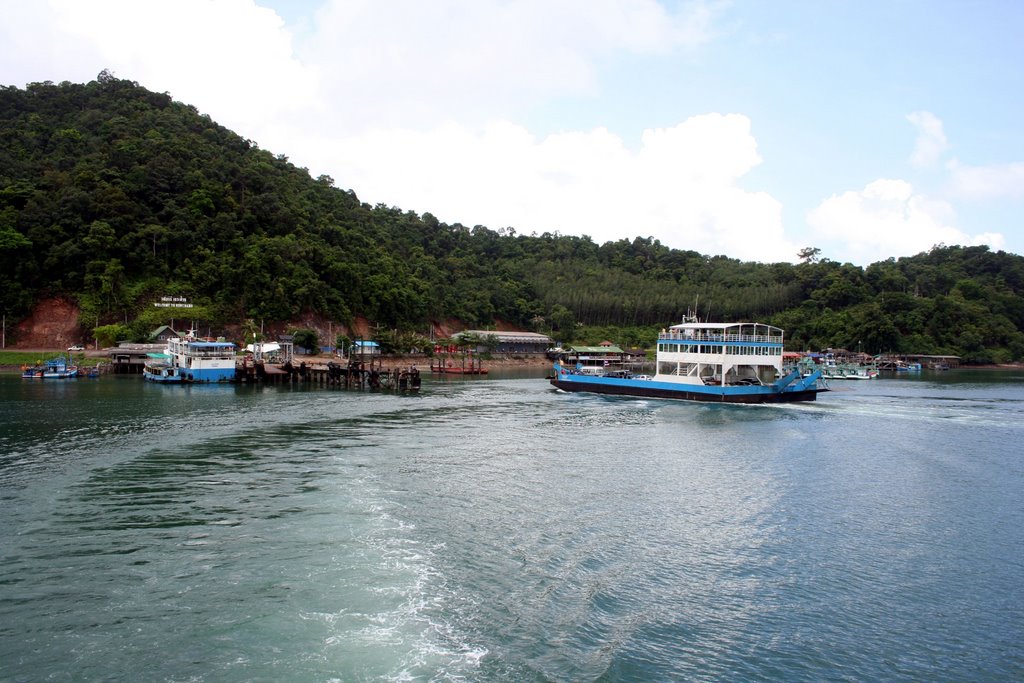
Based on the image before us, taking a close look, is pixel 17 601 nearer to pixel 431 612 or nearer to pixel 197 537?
pixel 197 537

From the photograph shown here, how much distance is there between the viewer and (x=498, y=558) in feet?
48.0

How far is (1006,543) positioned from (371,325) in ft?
272

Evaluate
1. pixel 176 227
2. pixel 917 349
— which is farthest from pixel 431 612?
pixel 917 349

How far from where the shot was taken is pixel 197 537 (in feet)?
50.5

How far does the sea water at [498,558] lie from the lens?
10.6m

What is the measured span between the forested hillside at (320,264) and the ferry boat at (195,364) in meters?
15.0

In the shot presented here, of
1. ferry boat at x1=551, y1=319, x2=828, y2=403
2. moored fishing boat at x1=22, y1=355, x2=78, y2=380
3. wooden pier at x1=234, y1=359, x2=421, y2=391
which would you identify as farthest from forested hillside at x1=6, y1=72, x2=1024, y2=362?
ferry boat at x1=551, y1=319, x2=828, y2=403

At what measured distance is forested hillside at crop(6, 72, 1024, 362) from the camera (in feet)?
246

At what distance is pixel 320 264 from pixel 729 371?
5860cm

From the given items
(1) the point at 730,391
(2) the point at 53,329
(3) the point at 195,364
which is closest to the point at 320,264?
(2) the point at 53,329

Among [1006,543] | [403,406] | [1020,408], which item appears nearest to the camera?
[1006,543]

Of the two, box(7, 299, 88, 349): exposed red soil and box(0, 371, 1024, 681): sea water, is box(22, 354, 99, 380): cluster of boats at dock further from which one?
box(0, 371, 1024, 681): sea water

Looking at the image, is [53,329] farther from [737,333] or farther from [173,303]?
[737,333]

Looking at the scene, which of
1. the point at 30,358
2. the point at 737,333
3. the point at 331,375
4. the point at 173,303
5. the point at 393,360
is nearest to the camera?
the point at 737,333
